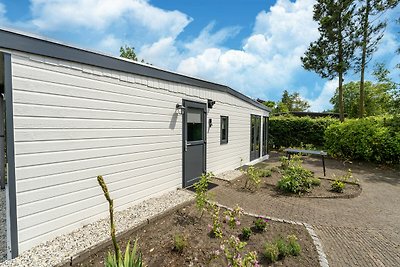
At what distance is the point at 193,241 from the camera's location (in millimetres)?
2752

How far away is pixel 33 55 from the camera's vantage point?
2.52 metres

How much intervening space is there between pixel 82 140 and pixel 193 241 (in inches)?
90.4

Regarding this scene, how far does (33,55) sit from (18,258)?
8.34 feet

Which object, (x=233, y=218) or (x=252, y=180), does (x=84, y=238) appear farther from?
(x=252, y=180)

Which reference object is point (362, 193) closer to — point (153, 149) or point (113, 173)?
point (153, 149)

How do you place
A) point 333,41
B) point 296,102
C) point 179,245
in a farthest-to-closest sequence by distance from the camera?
point 296,102 → point 333,41 → point 179,245

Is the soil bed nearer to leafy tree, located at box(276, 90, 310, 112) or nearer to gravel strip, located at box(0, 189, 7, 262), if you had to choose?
gravel strip, located at box(0, 189, 7, 262)

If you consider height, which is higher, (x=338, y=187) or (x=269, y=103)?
(x=269, y=103)

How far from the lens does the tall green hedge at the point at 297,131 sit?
13.2 meters

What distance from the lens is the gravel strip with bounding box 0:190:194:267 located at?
229 centimetres

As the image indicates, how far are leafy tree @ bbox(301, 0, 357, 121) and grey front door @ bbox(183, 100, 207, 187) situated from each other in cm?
1060

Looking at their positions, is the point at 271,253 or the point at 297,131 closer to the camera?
the point at 271,253

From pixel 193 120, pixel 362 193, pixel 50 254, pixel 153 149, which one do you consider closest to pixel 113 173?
pixel 153 149

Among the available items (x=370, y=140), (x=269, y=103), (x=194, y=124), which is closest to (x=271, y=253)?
(x=194, y=124)
